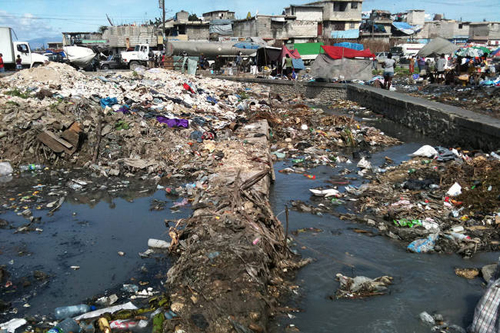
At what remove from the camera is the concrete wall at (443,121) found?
6965 millimetres

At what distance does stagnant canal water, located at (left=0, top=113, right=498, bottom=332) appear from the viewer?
3.06 meters

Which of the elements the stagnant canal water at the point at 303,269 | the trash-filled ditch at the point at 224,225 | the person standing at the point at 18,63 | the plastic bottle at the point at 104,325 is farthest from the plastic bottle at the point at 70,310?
the person standing at the point at 18,63

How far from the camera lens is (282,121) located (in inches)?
432

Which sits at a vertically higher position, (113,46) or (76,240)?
(113,46)

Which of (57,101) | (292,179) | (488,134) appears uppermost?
(57,101)

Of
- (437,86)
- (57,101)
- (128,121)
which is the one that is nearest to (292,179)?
(128,121)

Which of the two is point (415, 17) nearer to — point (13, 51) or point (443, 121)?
point (13, 51)

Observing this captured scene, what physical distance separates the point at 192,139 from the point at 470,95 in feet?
36.5

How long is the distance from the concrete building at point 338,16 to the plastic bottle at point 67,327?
→ 45466 millimetres

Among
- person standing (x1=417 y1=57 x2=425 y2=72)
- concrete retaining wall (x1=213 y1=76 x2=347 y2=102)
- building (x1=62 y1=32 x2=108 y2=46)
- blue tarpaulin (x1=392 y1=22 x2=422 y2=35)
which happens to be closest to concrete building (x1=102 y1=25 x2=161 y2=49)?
building (x1=62 y1=32 x2=108 y2=46)

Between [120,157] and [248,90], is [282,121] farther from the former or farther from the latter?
[248,90]

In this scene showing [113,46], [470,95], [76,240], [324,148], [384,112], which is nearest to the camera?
[76,240]

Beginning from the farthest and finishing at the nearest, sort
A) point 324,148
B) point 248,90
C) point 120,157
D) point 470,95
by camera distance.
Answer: point 248,90 < point 470,95 < point 324,148 < point 120,157

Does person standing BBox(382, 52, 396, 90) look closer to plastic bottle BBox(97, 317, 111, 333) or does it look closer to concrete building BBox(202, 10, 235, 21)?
plastic bottle BBox(97, 317, 111, 333)
